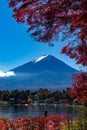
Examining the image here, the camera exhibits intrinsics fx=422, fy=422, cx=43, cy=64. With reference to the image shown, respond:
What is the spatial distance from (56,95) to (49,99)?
34.8 ft

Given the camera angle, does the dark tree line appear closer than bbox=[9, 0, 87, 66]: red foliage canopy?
No

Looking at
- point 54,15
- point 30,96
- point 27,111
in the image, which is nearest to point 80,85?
point 54,15

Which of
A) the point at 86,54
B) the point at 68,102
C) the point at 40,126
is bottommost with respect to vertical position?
the point at 40,126

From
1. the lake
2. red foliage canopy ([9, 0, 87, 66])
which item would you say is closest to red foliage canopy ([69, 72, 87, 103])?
red foliage canopy ([9, 0, 87, 66])

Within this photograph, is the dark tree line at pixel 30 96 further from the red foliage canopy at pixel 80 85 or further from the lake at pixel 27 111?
the red foliage canopy at pixel 80 85

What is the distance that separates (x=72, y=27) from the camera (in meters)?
9.91

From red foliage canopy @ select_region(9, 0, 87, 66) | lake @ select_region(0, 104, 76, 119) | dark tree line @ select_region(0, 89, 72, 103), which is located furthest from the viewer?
dark tree line @ select_region(0, 89, 72, 103)

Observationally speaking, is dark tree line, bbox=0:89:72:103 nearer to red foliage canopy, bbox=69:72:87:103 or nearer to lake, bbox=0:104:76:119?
lake, bbox=0:104:76:119

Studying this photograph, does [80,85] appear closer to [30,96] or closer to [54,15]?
[54,15]

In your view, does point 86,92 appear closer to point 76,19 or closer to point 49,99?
point 76,19

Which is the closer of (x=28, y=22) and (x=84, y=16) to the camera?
(x=84, y=16)

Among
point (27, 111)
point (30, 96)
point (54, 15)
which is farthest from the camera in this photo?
point (30, 96)

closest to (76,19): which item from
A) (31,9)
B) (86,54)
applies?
(31,9)

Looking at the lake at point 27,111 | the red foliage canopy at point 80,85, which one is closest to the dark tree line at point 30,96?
the lake at point 27,111
